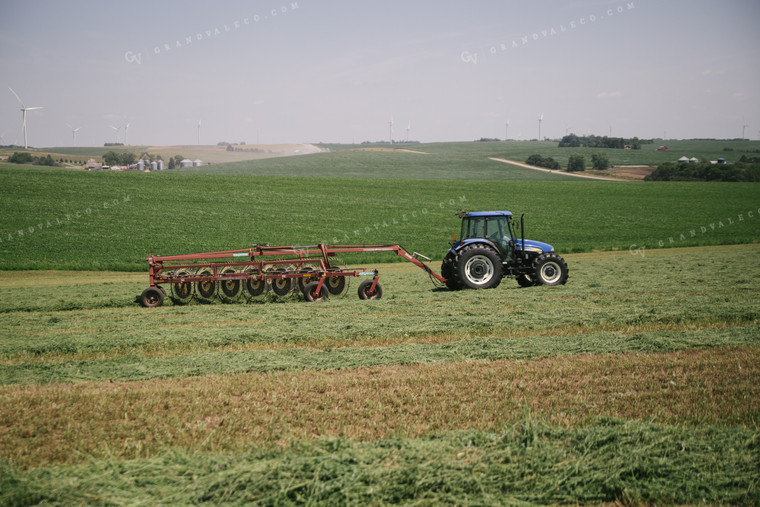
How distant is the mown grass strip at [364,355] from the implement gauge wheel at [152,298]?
5209mm

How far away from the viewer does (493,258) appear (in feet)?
44.3

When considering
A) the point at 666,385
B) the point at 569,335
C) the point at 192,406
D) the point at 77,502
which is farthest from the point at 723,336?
the point at 77,502

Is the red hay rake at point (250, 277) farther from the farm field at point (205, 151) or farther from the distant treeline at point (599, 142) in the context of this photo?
the distant treeline at point (599, 142)

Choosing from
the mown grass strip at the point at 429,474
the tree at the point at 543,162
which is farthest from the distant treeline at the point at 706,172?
the mown grass strip at the point at 429,474

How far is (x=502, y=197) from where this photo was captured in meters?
39.5

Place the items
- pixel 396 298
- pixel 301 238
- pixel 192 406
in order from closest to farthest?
pixel 192 406, pixel 396 298, pixel 301 238

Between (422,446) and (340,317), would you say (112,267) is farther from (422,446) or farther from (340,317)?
(422,446)

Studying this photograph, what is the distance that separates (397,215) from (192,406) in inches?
1099

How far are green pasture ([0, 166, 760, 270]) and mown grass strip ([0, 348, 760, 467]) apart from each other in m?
16.4

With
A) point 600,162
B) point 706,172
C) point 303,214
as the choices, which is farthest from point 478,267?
point 600,162

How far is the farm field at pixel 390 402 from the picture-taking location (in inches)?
145

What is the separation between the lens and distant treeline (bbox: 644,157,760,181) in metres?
53.5

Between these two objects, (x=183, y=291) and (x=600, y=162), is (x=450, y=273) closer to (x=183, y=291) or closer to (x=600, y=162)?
(x=183, y=291)

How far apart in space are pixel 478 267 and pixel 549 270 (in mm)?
1916
